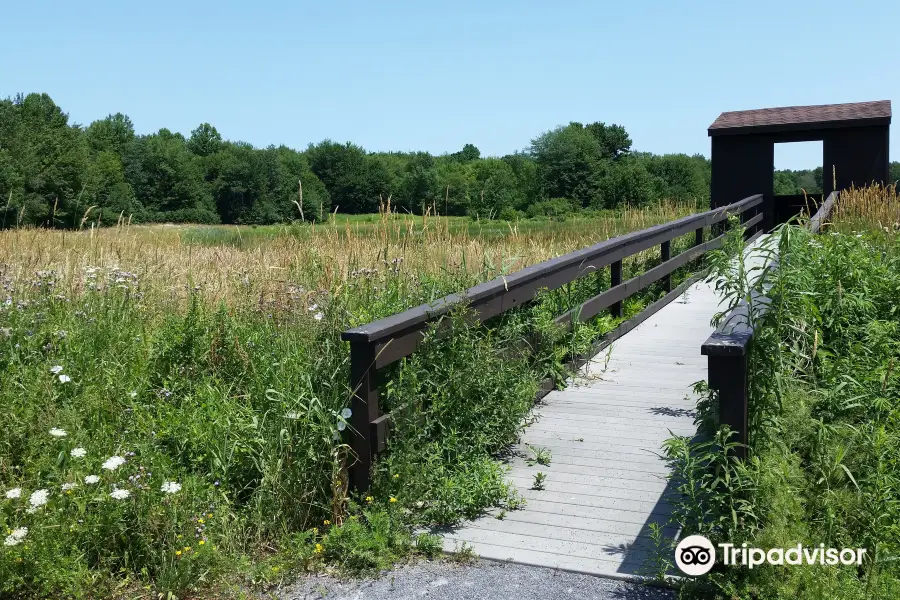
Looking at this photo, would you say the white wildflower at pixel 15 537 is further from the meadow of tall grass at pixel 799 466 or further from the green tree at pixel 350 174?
the green tree at pixel 350 174

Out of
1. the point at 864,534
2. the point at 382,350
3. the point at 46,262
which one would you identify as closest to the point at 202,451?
the point at 382,350

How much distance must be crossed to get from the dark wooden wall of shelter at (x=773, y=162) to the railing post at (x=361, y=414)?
45.0 ft

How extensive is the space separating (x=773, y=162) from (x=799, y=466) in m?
14.1

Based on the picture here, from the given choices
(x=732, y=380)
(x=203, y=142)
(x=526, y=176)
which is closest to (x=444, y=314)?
(x=732, y=380)

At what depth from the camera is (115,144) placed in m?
86.8

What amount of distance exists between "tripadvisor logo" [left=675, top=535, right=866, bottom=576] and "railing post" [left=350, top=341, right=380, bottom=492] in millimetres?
1403

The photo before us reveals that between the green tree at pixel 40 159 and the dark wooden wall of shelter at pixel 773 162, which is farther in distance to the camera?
the green tree at pixel 40 159

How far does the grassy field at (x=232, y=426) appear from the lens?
3.40 metres

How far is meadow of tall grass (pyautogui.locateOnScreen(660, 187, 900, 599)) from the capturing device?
2.92m

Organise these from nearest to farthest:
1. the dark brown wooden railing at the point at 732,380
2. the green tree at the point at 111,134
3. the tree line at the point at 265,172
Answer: the dark brown wooden railing at the point at 732,380, the tree line at the point at 265,172, the green tree at the point at 111,134

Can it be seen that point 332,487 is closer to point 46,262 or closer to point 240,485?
point 240,485

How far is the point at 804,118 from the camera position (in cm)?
1588

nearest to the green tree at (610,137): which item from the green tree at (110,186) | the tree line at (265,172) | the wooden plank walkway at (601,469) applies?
the tree line at (265,172)

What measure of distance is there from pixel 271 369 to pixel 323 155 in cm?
9055
